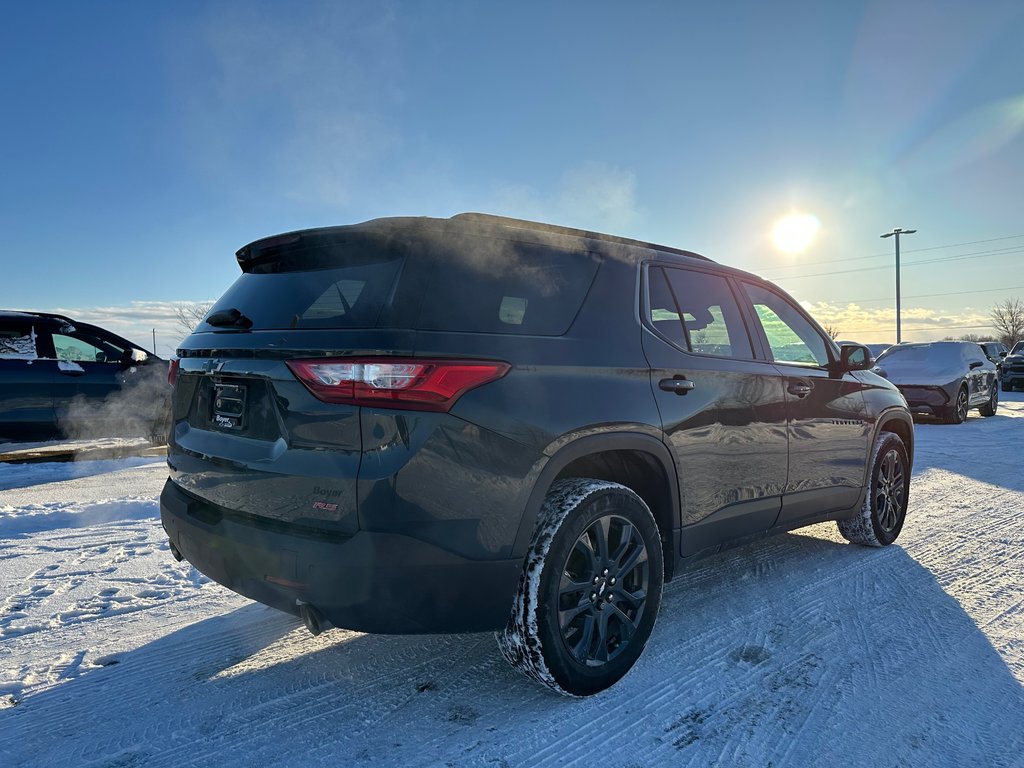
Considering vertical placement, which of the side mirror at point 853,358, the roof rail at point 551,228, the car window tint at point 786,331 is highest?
the roof rail at point 551,228

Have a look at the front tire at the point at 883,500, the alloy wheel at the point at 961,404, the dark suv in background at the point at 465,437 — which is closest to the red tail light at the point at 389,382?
the dark suv in background at the point at 465,437

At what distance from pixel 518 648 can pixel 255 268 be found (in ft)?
6.39

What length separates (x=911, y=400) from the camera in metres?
12.4

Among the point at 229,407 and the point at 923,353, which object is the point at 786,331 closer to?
the point at 229,407

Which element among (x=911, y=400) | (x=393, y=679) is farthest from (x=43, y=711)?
(x=911, y=400)

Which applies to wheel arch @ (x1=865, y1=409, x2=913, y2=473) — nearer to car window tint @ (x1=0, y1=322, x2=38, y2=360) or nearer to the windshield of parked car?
car window tint @ (x1=0, y1=322, x2=38, y2=360)

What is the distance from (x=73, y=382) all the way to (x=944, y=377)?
13.9 meters

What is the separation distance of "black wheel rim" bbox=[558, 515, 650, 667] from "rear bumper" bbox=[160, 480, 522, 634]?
0.98ft

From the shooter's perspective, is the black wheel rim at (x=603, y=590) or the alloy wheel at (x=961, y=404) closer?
the black wheel rim at (x=603, y=590)

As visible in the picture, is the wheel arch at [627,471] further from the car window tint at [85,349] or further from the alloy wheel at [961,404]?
the alloy wheel at [961,404]

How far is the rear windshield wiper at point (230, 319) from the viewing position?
2.59m

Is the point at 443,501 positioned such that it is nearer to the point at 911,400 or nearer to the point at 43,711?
the point at 43,711

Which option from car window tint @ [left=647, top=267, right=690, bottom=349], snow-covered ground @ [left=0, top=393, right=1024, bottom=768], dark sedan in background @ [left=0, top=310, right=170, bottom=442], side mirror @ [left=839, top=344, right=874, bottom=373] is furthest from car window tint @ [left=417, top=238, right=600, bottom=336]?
dark sedan in background @ [left=0, top=310, right=170, bottom=442]

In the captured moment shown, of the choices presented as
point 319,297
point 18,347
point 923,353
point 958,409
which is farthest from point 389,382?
point 923,353
